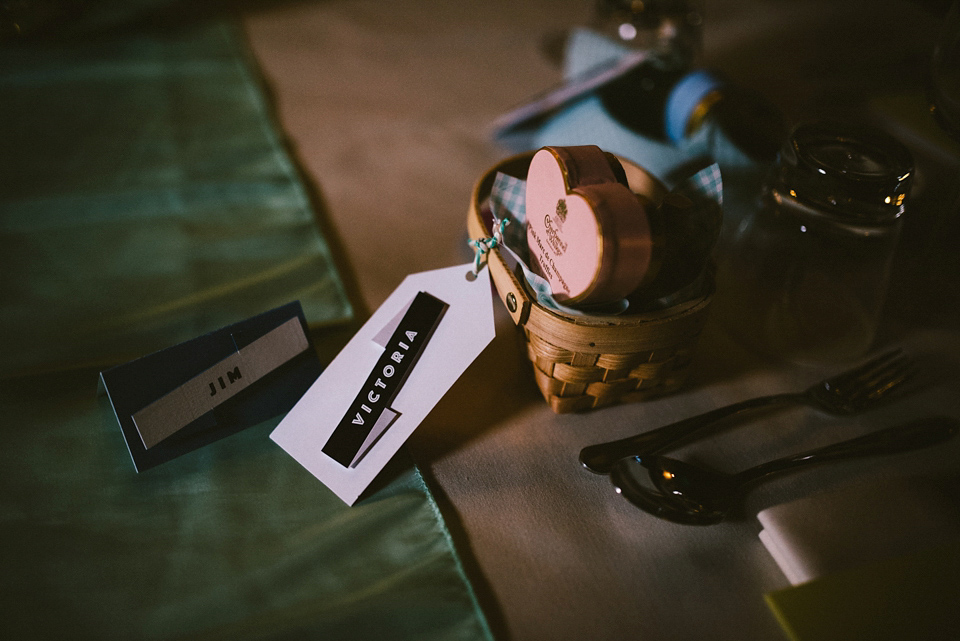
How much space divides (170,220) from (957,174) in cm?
73

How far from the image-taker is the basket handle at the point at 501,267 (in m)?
0.39

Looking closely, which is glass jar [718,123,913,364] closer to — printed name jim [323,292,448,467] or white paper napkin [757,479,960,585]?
white paper napkin [757,479,960,585]

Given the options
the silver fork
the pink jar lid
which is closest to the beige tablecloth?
the silver fork

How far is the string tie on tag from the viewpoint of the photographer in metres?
0.41

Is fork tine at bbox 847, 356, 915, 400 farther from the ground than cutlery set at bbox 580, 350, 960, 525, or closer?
farther from the ground

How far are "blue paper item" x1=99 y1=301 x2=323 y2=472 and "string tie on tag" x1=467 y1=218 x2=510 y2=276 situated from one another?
14 cm

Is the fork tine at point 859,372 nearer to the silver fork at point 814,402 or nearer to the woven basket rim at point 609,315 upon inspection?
the silver fork at point 814,402

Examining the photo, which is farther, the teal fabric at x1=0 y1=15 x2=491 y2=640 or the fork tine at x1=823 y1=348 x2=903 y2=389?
the fork tine at x1=823 y1=348 x2=903 y2=389

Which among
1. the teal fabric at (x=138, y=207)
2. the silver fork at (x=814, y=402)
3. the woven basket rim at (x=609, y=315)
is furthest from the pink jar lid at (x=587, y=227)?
the teal fabric at (x=138, y=207)

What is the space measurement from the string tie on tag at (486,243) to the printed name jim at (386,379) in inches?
1.5

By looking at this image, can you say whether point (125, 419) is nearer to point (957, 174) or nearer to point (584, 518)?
point (584, 518)

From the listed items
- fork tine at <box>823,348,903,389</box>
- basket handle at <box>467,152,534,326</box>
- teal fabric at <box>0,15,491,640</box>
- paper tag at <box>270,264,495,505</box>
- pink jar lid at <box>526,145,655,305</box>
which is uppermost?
pink jar lid at <box>526,145,655,305</box>

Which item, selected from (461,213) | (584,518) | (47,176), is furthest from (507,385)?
(47,176)

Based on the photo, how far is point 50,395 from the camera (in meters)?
0.44
